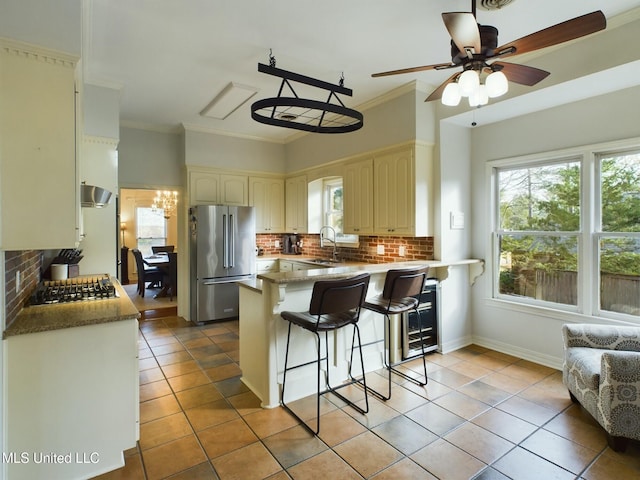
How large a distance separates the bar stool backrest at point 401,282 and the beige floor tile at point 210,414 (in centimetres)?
154

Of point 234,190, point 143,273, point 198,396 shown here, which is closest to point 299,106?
point 198,396

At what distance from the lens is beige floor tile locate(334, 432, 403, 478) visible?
2027 mm

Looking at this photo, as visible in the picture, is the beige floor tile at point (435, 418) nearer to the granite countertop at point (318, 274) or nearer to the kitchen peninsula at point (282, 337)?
the kitchen peninsula at point (282, 337)

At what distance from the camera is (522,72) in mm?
2146

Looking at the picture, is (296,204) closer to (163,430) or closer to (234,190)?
(234,190)

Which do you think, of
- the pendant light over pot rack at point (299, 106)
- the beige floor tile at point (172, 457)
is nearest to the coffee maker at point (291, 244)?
the pendant light over pot rack at point (299, 106)

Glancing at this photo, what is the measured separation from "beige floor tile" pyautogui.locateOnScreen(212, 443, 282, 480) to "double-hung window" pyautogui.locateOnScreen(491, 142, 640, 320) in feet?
10.3

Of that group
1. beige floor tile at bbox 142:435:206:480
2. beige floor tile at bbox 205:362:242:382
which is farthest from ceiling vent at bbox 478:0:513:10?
beige floor tile at bbox 205:362:242:382

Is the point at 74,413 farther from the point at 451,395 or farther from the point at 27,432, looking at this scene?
the point at 451,395

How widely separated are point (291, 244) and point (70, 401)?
447 cm

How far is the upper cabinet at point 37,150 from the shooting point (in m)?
1.74

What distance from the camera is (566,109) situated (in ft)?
10.9

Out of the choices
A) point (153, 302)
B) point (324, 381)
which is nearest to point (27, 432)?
point (324, 381)

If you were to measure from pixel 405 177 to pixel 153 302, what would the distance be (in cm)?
500
